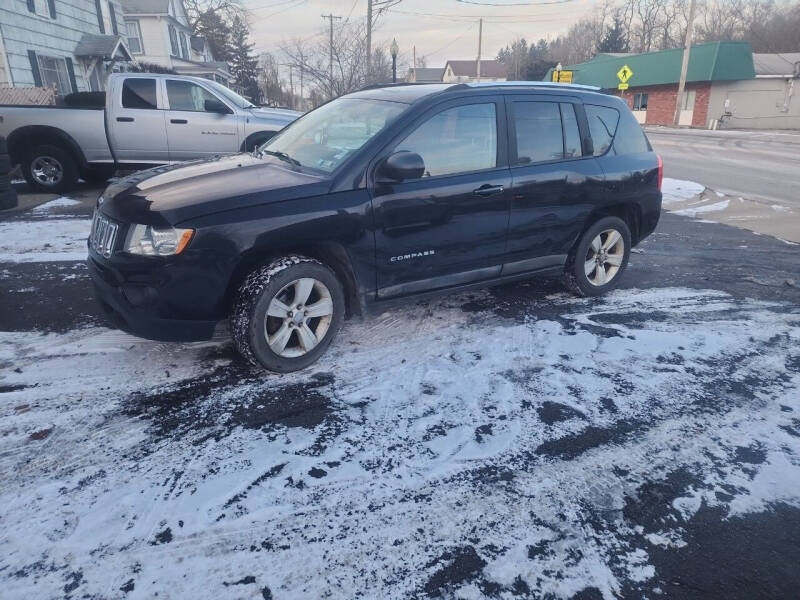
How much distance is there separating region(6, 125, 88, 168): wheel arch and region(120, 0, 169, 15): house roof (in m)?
25.3

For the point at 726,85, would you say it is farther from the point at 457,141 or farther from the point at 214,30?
the point at 214,30

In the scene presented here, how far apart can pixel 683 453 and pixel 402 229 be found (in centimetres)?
216

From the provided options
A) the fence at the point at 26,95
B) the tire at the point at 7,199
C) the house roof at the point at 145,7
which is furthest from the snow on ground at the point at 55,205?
the house roof at the point at 145,7

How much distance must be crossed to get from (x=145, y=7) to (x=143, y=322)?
109 ft

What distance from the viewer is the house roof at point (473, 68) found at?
9612 centimetres

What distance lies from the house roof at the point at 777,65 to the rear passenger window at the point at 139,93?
41.0 metres

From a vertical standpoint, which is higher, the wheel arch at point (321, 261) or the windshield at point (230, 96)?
the windshield at point (230, 96)

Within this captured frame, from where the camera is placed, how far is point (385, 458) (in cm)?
279

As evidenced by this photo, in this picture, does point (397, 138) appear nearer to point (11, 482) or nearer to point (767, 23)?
point (11, 482)

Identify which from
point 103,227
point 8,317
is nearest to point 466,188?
point 103,227

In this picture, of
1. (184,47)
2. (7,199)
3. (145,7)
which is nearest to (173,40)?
(145,7)

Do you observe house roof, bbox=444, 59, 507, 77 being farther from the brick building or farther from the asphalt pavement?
the asphalt pavement

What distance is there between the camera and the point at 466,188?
3971mm

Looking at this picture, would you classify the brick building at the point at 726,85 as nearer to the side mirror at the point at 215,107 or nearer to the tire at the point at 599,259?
the side mirror at the point at 215,107
